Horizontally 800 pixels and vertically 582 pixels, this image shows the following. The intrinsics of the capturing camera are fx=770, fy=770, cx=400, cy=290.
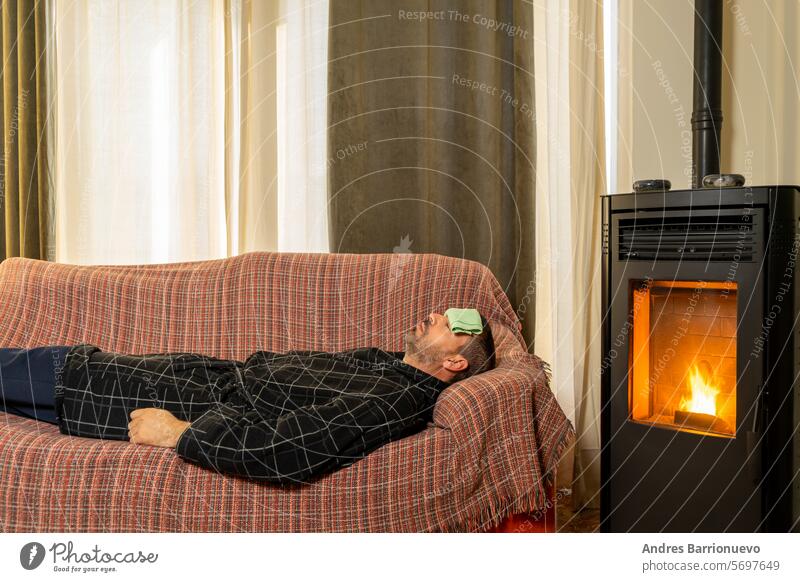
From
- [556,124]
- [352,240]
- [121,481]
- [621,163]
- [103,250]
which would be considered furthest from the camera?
[103,250]

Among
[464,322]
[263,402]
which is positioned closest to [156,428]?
[263,402]

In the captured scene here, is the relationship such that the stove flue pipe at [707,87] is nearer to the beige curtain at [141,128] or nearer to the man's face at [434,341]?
the man's face at [434,341]

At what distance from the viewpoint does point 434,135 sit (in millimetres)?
2834

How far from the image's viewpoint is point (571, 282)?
2.66 m

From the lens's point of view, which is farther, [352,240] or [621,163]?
[352,240]

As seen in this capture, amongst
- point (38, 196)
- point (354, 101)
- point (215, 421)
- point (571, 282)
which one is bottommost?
point (215, 421)

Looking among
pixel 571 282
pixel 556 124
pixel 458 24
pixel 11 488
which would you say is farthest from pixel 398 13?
pixel 11 488

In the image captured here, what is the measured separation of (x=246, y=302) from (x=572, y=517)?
→ 4.11 ft

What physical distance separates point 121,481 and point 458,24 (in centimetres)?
195

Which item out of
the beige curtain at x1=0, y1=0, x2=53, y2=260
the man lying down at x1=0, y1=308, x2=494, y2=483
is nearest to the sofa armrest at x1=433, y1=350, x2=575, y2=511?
the man lying down at x1=0, y1=308, x2=494, y2=483

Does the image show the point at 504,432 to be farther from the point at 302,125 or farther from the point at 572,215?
the point at 302,125

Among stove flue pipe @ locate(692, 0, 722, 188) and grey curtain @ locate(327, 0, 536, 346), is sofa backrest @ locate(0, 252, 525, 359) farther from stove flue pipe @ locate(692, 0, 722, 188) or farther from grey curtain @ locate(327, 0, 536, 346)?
stove flue pipe @ locate(692, 0, 722, 188)

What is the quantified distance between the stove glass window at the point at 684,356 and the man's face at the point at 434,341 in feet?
1.62
